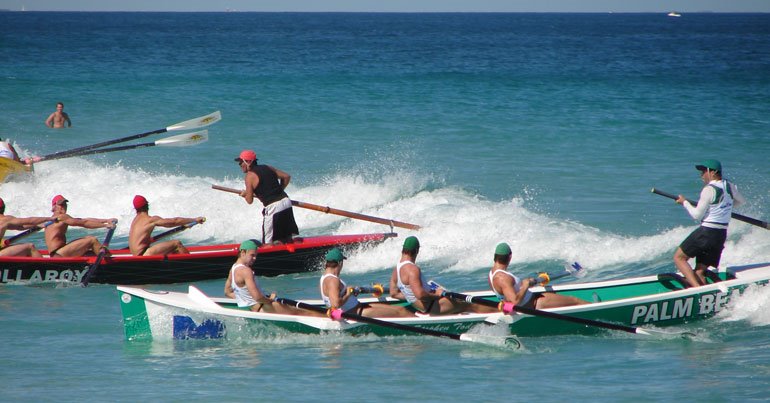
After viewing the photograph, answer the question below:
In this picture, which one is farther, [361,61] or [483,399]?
[361,61]

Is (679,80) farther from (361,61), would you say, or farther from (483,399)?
(483,399)

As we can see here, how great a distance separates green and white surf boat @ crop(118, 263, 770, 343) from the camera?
10.2m

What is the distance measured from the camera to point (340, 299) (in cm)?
1027

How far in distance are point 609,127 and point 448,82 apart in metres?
13.1

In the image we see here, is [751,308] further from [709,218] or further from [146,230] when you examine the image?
[146,230]

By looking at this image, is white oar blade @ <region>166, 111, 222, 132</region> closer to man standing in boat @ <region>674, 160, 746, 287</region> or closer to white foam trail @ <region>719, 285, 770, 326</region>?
man standing in boat @ <region>674, 160, 746, 287</region>

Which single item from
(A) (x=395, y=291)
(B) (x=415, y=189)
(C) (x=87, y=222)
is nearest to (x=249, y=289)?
(A) (x=395, y=291)

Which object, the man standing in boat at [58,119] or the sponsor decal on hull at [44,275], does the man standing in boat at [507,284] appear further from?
the man standing in boat at [58,119]

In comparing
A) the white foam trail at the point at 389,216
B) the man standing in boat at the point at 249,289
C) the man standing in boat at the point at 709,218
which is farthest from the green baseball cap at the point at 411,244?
the white foam trail at the point at 389,216

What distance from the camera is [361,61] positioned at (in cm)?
5247

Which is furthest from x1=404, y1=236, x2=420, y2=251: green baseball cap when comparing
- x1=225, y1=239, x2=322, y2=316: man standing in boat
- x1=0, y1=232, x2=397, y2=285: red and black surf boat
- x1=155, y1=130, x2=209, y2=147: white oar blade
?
x1=155, y1=130, x2=209, y2=147: white oar blade

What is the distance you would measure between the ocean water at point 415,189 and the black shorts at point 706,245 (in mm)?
650

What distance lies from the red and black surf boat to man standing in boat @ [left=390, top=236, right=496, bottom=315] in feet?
11.5

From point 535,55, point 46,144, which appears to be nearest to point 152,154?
point 46,144
